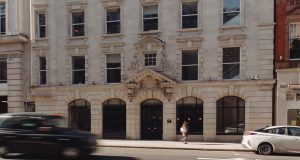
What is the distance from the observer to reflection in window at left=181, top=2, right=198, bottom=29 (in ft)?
75.9

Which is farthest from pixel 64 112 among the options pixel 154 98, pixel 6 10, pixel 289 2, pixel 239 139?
pixel 289 2

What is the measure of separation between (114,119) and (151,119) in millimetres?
2794

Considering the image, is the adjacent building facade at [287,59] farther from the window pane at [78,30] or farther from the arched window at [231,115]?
the window pane at [78,30]

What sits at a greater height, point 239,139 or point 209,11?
point 209,11

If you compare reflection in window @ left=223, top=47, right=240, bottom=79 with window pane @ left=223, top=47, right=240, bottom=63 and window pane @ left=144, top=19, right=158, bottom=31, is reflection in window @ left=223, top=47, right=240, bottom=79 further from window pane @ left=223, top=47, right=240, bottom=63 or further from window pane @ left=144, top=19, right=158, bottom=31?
window pane @ left=144, top=19, right=158, bottom=31

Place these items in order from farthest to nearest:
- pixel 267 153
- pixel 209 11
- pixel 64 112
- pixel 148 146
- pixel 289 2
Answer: pixel 64 112 → pixel 209 11 → pixel 289 2 → pixel 148 146 → pixel 267 153

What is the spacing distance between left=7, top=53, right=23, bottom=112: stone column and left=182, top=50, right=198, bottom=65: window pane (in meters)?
13.3

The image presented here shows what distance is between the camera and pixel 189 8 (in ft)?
76.4

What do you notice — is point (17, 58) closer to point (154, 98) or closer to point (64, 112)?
point (64, 112)

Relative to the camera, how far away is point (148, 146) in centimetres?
1964

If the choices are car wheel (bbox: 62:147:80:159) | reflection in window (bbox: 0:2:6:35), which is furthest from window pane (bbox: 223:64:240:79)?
reflection in window (bbox: 0:2:6:35)

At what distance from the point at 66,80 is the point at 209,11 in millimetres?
11687

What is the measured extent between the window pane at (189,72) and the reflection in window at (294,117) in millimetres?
6464

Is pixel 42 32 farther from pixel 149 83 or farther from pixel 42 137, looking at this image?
pixel 42 137
